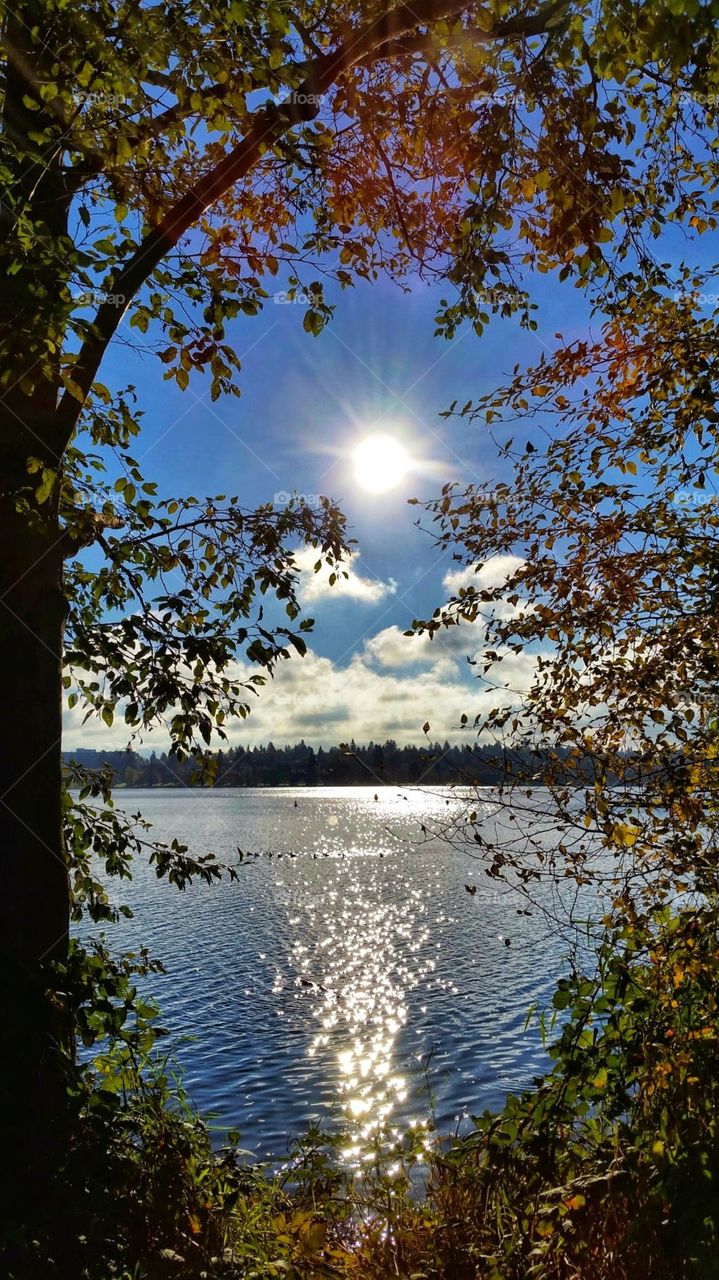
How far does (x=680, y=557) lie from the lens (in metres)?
4.92

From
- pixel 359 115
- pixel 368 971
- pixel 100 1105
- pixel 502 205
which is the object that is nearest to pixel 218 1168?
pixel 100 1105

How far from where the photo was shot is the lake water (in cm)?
1351

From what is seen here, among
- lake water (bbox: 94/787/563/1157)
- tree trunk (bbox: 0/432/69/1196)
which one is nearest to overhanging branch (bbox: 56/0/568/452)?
tree trunk (bbox: 0/432/69/1196)

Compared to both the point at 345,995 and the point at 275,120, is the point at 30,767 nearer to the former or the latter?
the point at 275,120

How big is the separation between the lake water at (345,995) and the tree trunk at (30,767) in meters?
2.38

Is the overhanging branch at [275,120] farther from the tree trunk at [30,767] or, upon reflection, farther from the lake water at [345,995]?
the lake water at [345,995]

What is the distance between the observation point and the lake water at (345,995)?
13508 mm

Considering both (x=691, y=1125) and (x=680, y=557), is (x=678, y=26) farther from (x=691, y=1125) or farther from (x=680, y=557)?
(x=691, y=1125)

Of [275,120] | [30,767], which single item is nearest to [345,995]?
[30,767]

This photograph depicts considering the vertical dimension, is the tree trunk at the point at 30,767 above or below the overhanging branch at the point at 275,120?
below

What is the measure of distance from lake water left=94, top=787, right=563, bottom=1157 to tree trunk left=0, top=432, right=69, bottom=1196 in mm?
2375

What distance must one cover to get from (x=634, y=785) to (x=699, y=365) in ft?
8.75

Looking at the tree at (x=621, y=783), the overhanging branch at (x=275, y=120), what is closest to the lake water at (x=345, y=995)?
the tree at (x=621, y=783)

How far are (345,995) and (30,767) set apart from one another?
17.7 meters
